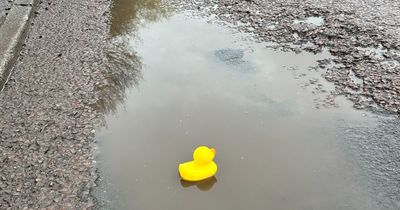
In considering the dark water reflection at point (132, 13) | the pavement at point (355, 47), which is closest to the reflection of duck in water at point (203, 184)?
the pavement at point (355, 47)

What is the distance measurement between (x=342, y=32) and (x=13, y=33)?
4.13 m

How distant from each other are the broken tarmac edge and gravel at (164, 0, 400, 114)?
2059 mm

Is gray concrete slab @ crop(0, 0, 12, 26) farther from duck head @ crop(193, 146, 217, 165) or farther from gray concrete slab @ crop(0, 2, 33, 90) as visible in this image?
duck head @ crop(193, 146, 217, 165)

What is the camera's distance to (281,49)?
5.14 m

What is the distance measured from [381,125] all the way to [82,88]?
2963mm

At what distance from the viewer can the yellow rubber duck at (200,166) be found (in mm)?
3427

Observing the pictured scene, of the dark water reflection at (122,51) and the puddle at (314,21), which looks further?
the puddle at (314,21)

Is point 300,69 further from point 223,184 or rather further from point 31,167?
point 31,167

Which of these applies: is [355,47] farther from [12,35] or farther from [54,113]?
[12,35]

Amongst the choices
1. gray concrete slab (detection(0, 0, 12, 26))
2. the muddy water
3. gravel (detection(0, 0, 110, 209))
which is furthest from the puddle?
gray concrete slab (detection(0, 0, 12, 26))

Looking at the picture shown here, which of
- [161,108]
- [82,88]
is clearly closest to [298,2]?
[161,108]

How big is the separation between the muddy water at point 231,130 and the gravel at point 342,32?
0.71ft

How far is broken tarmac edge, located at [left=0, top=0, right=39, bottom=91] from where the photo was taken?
5.01m

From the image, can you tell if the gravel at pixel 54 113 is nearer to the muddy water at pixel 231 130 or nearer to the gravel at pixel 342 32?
the muddy water at pixel 231 130
